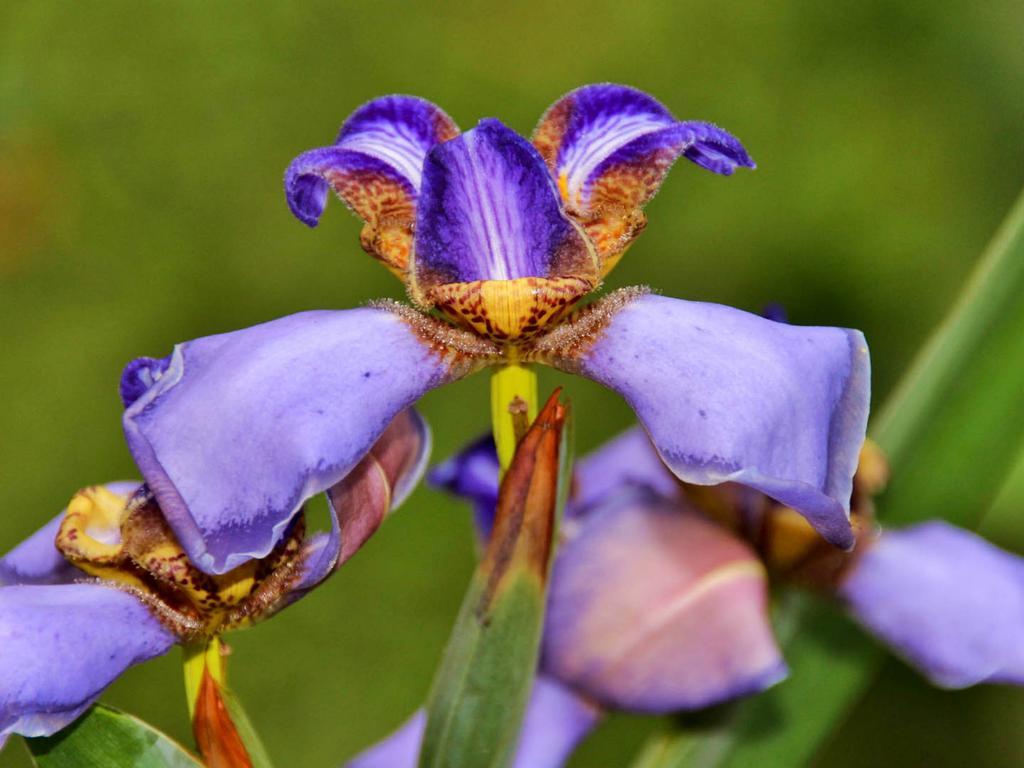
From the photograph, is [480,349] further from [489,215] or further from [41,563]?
[41,563]

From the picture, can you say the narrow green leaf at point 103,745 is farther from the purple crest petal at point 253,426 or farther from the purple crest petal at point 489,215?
the purple crest petal at point 489,215

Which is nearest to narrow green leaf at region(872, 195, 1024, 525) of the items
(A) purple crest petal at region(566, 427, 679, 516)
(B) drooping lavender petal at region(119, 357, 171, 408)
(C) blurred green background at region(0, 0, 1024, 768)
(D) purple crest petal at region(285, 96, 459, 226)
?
(A) purple crest petal at region(566, 427, 679, 516)

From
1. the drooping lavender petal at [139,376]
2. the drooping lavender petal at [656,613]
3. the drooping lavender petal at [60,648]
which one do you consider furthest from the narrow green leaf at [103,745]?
the drooping lavender petal at [656,613]

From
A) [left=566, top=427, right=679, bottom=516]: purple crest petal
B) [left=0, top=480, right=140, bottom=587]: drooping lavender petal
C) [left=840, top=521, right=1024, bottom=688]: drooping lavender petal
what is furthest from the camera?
[left=566, top=427, right=679, bottom=516]: purple crest petal

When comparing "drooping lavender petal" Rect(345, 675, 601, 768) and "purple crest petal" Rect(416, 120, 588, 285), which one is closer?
"purple crest petal" Rect(416, 120, 588, 285)

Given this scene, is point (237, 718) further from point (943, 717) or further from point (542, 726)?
point (943, 717)

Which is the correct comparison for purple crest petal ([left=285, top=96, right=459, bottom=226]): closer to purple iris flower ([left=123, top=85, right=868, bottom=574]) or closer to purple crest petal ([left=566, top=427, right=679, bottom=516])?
purple iris flower ([left=123, top=85, right=868, bottom=574])

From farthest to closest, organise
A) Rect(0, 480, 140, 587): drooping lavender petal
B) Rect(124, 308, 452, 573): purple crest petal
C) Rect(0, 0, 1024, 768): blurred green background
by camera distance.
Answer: Rect(0, 0, 1024, 768): blurred green background
Rect(0, 480, 140, 587): drooping lavender petal
Rect(124, 308, 452, 573): purple crest petal
